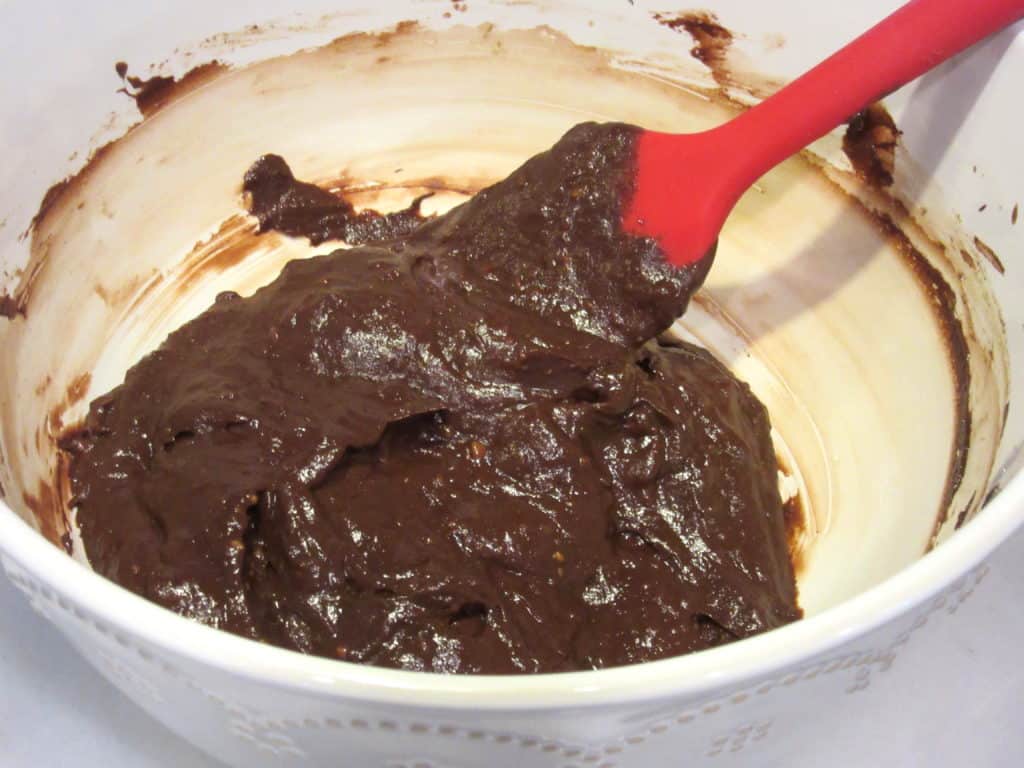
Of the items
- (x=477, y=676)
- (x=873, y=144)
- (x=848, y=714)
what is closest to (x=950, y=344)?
(x=873, y=144)

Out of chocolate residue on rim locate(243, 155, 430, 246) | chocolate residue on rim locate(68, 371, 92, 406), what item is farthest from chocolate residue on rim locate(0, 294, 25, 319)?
chocolate residue on rim locate(243, 155, 430, 246)

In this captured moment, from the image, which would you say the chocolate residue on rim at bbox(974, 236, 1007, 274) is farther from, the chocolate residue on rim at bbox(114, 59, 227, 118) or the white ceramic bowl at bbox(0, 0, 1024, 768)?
the chocolate residue on rim at bbox(114, 59, 227, 118)

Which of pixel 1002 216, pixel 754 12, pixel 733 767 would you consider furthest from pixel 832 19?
pixel 733 767

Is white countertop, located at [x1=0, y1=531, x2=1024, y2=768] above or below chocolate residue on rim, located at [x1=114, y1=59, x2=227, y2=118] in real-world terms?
below

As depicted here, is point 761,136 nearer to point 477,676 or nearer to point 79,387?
point 477,676

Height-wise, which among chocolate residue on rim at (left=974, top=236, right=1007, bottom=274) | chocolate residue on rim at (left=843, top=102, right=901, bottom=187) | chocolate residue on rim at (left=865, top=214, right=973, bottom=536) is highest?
chocolate residue on rim at (left=843, top=102, right=901, bottom=187)

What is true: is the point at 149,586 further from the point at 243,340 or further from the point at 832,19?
the point at 832,19
